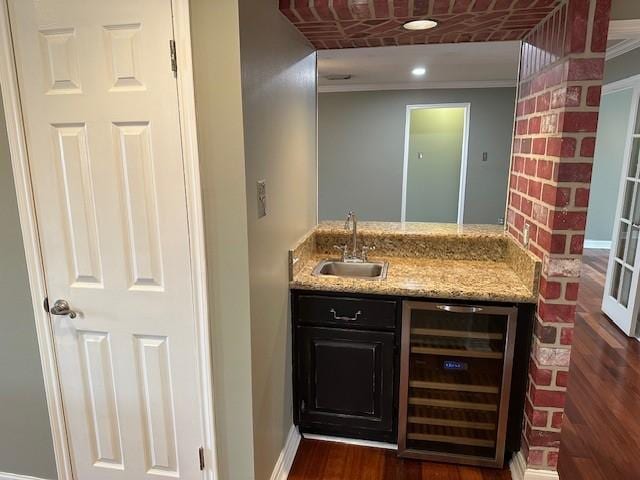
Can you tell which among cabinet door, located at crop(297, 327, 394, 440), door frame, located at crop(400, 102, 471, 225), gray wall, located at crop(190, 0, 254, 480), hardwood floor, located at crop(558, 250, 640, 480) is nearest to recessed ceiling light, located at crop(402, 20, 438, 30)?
gray wall, located at crop(190, 0, 254, 480)

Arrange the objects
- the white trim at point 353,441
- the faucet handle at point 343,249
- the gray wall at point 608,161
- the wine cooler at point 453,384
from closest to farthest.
Answer: the wine cooler at point 453,384 < the white trim at point 353,441 < the faucet handle at point 343,249 < the gray wall at point 608,161

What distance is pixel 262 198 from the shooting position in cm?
161

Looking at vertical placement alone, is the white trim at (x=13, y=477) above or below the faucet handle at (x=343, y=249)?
below

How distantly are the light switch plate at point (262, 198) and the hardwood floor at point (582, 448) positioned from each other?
131 cm

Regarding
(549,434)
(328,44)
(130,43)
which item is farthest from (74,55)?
(549,434)

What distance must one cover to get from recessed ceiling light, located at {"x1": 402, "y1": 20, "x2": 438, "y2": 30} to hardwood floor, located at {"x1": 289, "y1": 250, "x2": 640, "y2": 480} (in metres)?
2.08

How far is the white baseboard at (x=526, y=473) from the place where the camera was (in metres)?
1.89

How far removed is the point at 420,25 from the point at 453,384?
67.2 inches

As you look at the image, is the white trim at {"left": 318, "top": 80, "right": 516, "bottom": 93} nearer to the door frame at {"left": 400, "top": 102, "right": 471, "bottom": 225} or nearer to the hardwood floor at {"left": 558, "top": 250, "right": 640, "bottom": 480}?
the door frame at {"left": 400, "top": 102, "right": 471, "bottom": 225}

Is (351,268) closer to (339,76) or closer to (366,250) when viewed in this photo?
(366,250)

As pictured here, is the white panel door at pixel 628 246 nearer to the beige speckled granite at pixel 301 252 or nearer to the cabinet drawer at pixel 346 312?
the cabinet drawer at pixel 346 312

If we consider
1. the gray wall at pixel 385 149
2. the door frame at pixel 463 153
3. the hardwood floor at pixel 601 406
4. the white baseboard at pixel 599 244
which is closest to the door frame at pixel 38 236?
the hardwood floor at pixel 601 406

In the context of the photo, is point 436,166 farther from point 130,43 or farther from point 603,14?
point 130,43

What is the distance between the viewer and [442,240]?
250 cm
